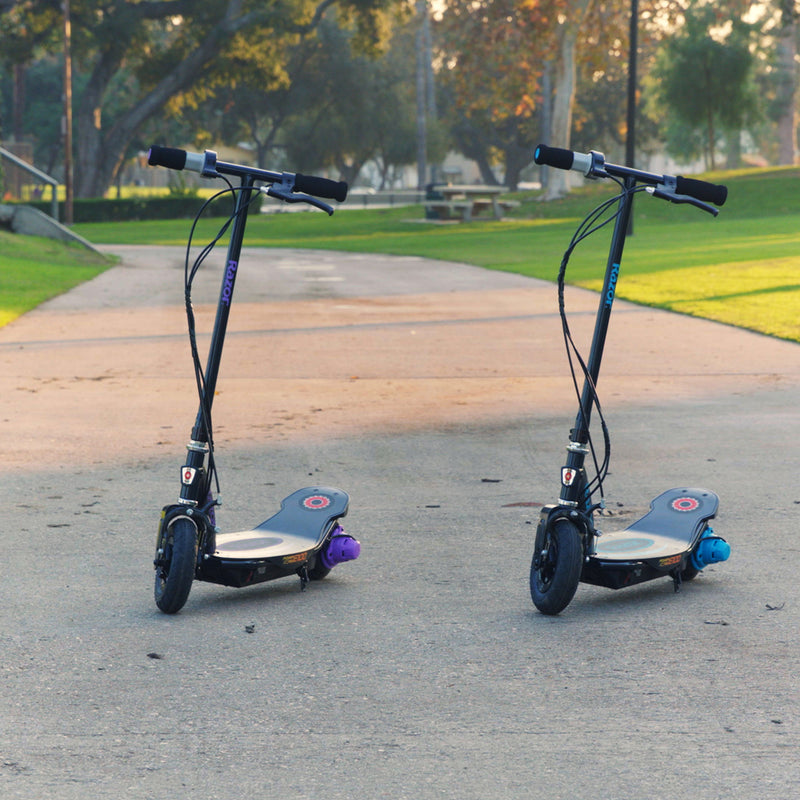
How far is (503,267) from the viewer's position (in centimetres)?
2561

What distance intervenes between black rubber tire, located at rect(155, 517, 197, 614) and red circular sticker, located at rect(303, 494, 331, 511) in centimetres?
84

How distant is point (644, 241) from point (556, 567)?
1142 inches

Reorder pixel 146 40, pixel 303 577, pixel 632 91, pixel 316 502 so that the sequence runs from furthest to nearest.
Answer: pixel 146 40 < pixel 632 91 < pixel 316 502 < pixel 303 577

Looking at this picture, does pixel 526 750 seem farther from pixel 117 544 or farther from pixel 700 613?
pixel 117 544

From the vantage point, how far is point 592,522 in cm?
503

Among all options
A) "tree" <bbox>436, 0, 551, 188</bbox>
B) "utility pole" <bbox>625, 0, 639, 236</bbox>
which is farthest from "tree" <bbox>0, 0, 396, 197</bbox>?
"utility pole" <bbox>625, 0, 639, 236</bbox>

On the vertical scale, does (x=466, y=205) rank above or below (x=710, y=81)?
below

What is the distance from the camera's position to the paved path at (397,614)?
358cm

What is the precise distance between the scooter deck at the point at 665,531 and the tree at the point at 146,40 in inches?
1870

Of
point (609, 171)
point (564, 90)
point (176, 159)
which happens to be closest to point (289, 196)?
point (176, 159)

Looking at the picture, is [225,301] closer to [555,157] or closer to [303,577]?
[303,577]

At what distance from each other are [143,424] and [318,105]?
71.8m

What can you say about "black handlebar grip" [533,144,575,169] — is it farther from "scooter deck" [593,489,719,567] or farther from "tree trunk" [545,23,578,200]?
"tree trunk" [545,23,578,200]

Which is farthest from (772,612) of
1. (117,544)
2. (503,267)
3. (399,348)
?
(503,267)
